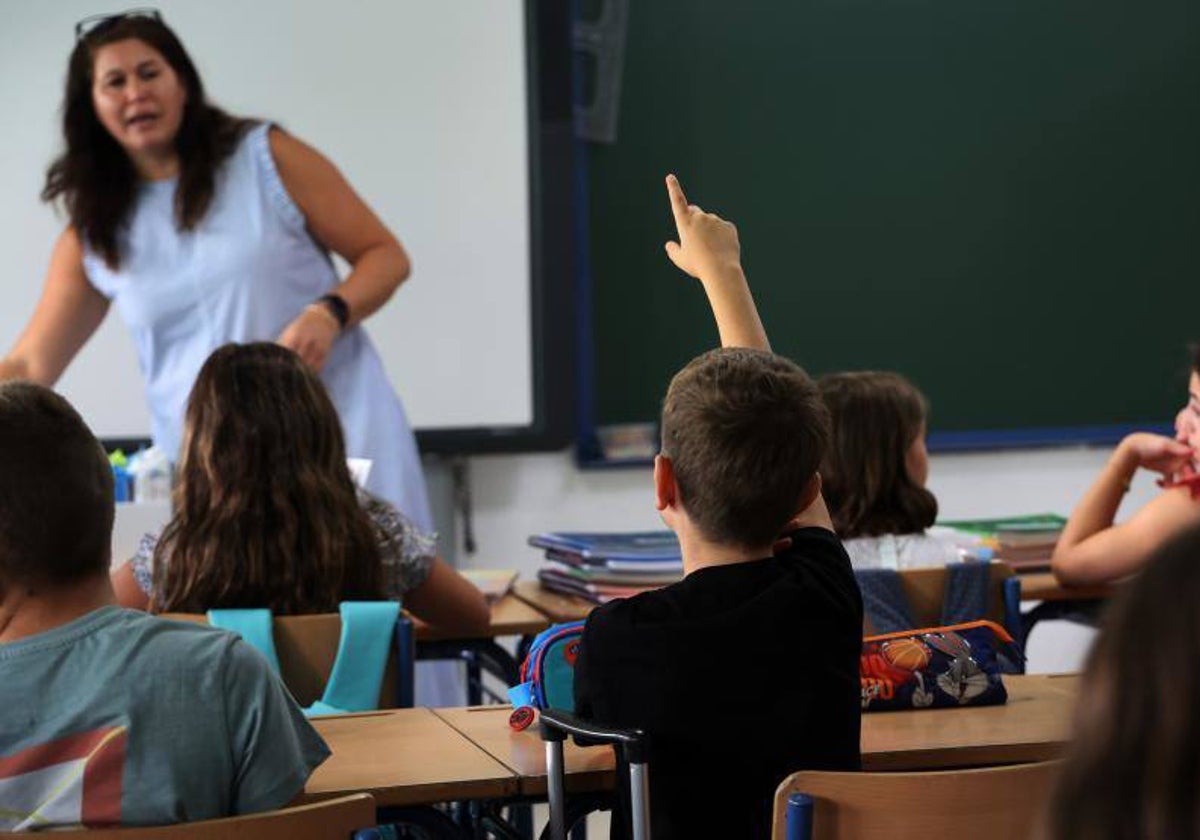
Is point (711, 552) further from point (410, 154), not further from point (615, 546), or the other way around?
point (410, 154)

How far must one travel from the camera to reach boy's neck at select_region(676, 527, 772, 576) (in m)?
1.90

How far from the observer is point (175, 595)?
2.63 metres

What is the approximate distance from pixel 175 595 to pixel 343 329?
3.87 feet

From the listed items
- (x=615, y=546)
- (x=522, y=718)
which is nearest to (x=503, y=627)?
(x=615, y=546)

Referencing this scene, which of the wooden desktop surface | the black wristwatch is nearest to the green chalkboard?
the black wristwatch

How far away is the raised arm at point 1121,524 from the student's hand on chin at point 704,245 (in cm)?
121

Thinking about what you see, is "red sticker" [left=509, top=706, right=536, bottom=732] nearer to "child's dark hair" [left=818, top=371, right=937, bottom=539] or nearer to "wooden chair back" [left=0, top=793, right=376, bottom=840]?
"wooden chair back" [left=0, top=793, right=376, bottom=840]

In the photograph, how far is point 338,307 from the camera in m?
3.67

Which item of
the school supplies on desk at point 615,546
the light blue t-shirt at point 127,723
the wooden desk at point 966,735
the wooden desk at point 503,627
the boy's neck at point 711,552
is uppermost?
the boy's neck at point 711,552

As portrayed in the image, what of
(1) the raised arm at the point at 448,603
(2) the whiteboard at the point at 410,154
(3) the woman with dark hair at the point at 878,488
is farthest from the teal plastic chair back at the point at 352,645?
(2) the whiteboard at the point at 410,154

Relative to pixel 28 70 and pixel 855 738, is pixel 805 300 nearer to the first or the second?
pixel 28 70

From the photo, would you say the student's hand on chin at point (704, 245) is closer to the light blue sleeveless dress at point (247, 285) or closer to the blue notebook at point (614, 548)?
the blue notebook at point (614, 548)

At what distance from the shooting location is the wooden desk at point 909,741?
6.18 ft

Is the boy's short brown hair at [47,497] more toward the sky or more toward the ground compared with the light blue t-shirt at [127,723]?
more toward the sky
